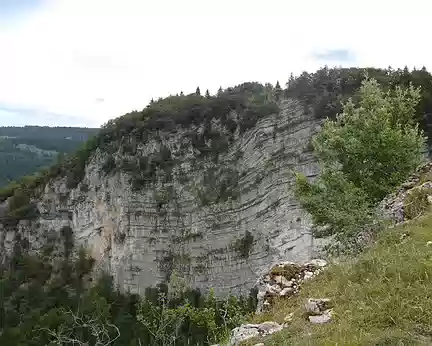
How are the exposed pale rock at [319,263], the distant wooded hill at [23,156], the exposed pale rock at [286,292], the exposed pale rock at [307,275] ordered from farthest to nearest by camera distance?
1. the distant wooded hill at [23,156]
2. the exposed pale rock at [319,263]
3. the exposed pale rock at [307,275]
4. the exposed pale rock at [286,292]

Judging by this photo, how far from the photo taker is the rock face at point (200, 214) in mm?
39531

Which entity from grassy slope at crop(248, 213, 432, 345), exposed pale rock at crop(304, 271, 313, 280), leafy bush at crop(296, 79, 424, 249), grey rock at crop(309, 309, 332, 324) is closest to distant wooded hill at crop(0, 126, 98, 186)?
leafy bush at crop(296, 79, 424, 249)

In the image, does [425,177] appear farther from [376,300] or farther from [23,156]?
[23,156]

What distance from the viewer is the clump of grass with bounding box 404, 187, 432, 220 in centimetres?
888

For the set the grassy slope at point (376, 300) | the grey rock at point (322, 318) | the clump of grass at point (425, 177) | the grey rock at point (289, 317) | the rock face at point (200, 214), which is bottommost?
the rock face at point (200, 214)

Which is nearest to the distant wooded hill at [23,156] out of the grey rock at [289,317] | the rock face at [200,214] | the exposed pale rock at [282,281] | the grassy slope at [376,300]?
the rock face at [200,214]

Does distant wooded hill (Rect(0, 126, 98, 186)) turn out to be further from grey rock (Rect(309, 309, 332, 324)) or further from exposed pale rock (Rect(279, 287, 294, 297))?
grey rock (Rect(309, 309, 332, 324))

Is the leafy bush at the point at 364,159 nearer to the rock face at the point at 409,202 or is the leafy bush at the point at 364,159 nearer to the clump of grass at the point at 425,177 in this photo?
the clump of grass at the point at 425,177

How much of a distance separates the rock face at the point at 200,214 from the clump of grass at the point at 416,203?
24701mm

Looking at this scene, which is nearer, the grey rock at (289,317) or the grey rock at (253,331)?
the grey rock at (253,331)

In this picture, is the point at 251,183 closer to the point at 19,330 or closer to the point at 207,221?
the point at 207,221

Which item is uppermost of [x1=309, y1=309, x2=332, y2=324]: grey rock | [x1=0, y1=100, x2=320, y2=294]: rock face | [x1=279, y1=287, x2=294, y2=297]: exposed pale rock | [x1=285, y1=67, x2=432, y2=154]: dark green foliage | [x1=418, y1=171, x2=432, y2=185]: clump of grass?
[x1=285, y1=67, x2=432, y2=154]: dark green foliage

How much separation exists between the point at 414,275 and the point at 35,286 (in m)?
54.7

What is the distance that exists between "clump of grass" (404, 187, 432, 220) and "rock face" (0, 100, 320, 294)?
2470cm
